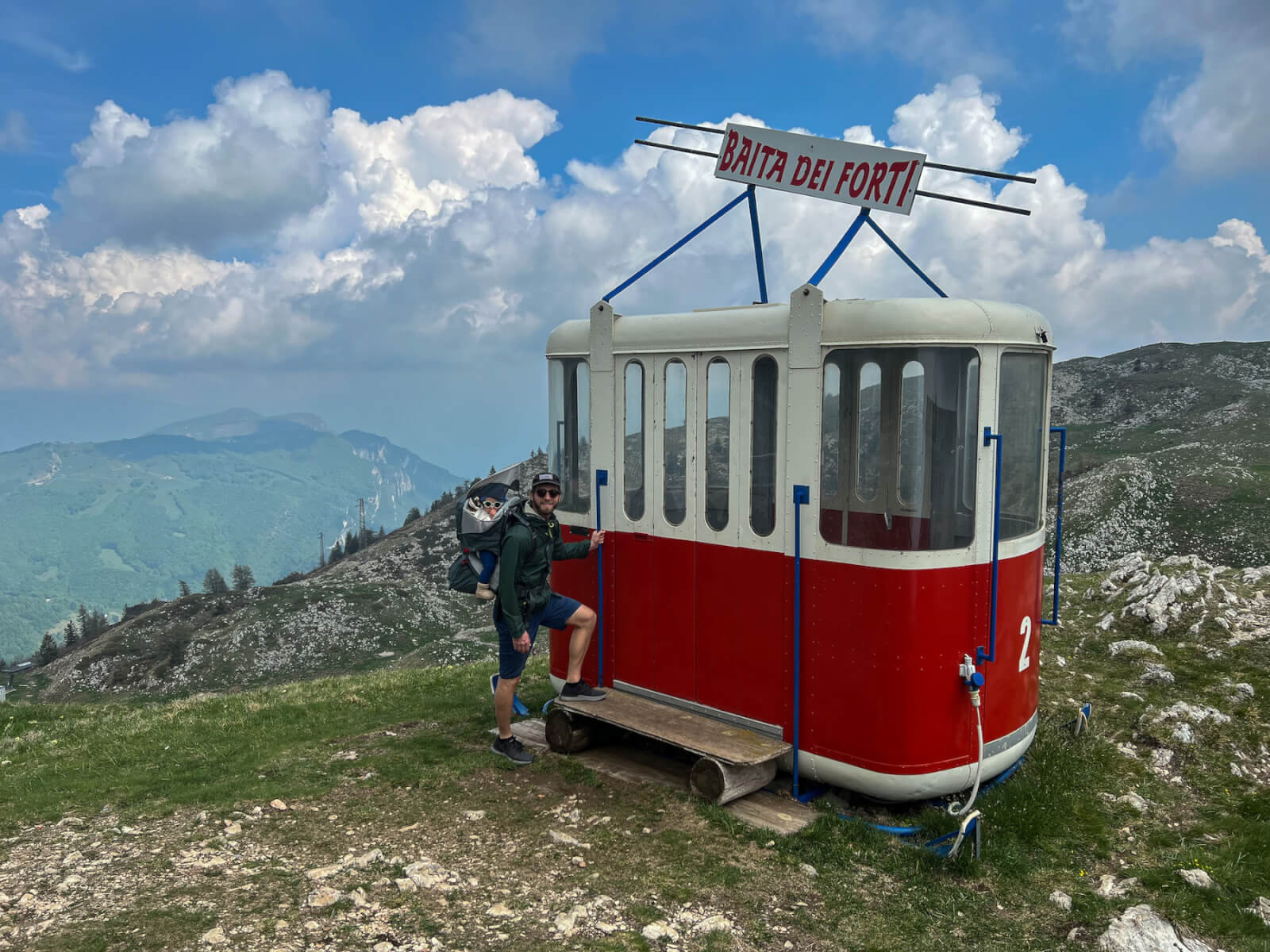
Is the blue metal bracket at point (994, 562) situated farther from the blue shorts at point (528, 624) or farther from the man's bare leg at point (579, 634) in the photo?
the blue shorts at point (528, 624)

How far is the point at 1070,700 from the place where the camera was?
35.2 ft

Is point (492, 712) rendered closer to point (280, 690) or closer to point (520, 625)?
point (520, 625)

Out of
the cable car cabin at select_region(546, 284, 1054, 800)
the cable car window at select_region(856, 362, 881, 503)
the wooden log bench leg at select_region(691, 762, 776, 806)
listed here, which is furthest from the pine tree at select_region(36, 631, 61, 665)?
the cable car window at select_region(856, 362, 881, 503)

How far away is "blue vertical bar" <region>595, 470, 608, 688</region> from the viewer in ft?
29.0

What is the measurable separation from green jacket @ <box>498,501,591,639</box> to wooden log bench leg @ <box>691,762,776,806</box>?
1.99 meters

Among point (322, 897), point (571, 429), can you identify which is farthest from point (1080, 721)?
point (322, 897)

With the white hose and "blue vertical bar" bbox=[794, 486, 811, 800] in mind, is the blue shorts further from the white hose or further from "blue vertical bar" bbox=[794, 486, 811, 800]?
the white hose

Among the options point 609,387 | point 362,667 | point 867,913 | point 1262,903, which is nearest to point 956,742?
point 867,913

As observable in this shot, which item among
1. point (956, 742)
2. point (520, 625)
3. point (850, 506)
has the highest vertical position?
point (850, 506)

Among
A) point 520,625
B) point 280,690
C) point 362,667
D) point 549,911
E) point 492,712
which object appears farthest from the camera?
point 362,667

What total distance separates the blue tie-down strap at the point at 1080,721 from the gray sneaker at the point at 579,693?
198 inches

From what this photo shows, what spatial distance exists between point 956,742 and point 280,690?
10957 millimetres

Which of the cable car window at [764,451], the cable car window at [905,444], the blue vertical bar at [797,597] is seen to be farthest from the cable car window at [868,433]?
the cable car window at [764,451]

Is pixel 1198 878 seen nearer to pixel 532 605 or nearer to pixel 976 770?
pixel 976 770
